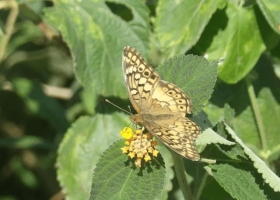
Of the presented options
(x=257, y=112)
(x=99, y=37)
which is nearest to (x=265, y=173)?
(x=257, y=112)

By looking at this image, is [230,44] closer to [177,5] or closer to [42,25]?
[177,5]

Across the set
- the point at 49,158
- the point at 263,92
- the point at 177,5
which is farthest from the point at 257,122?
the point at 49,158

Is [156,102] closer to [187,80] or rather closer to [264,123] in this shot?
[187,80]

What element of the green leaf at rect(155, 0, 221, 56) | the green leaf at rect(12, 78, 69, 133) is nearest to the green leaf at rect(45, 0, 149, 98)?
the green leaf at rect(155, 0, 221, 56)

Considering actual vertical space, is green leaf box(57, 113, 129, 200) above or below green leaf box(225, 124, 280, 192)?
below

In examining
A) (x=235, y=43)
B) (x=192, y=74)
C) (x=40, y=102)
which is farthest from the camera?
(x=40, y=102)

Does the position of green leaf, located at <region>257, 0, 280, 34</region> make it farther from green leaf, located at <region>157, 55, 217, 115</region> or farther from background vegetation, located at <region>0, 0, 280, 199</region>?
green leaf, located at <region>157, 55, 217, 115</region>
